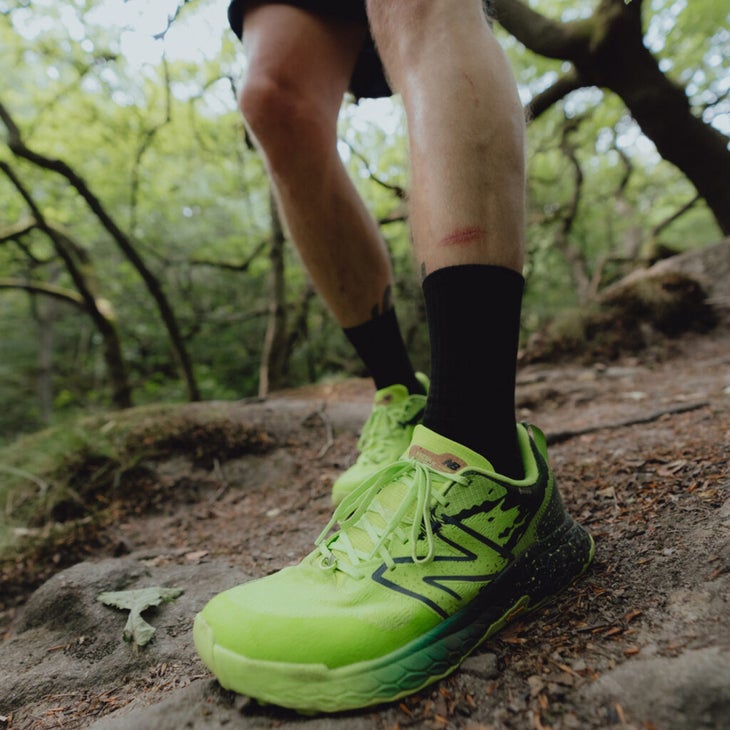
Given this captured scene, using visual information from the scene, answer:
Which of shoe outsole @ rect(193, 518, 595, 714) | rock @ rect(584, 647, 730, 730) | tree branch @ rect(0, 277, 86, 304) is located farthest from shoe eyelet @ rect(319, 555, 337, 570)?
tree branch @ rect(0, 277, 86, 304)

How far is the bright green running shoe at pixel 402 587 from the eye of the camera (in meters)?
0.67

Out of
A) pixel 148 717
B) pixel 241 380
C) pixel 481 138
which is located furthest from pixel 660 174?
pixel 148 717

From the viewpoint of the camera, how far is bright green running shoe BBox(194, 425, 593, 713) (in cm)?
67

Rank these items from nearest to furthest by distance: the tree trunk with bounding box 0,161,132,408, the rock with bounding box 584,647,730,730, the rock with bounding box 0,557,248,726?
the rock with bounding box 584,647,730,730, the rock with bounding box 0,557,248,726, the tree trunk with bounding box 0,161,132,408

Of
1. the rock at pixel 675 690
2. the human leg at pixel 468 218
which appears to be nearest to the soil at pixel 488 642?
the rock at pixel 675 690

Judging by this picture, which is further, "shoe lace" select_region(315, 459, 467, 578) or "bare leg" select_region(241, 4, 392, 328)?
"bare leg" select_region(241, 4, 392, 328)

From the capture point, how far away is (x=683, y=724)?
1.71ft

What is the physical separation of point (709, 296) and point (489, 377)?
4084 mm

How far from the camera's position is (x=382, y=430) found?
4.83 feet

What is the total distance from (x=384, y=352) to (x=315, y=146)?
2.24 feet

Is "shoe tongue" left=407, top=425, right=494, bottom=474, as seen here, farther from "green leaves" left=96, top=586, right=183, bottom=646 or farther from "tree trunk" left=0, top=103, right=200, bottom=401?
"tree trunk" left=0, top=103, right=200, bottom=401

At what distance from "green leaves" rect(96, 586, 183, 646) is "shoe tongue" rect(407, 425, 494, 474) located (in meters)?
0.66

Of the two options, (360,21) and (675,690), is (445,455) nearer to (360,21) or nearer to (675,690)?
(675,690)

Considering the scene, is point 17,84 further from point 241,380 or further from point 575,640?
point 575,640
